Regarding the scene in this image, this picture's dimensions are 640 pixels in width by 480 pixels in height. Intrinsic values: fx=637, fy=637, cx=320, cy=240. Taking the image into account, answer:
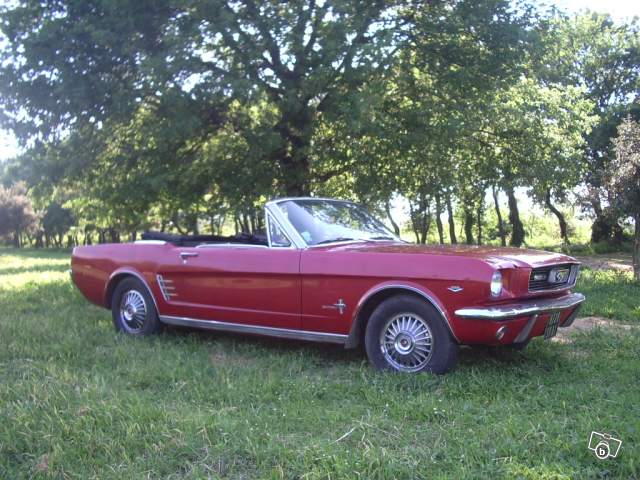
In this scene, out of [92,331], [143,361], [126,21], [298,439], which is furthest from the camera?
[126,21]

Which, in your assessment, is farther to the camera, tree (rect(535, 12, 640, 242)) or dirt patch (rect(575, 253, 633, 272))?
tree (rect(535, 12, 640, 242))

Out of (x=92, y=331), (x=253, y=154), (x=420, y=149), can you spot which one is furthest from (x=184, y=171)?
(x=92, y=331)

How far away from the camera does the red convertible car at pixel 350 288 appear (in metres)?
4.74

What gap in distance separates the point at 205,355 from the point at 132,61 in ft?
23.6

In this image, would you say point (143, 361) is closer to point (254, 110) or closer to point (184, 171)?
point (184, 171)

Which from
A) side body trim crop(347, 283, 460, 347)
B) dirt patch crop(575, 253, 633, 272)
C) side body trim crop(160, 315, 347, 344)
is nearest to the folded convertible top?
side body trim crop(160, 315, 347, 344)

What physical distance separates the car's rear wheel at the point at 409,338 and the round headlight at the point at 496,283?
450 mm

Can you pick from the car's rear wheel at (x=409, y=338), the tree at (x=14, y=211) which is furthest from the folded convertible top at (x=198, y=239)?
the tree at (x=14, y=211)

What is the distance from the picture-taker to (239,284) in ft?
19.4

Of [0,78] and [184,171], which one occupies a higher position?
[0,78]

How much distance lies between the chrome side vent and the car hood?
1838 mm

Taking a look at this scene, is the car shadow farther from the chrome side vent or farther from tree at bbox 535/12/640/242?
tree at bbox 535/12/640/242

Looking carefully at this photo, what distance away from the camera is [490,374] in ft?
16.3

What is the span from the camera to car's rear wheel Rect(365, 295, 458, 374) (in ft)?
15.9
